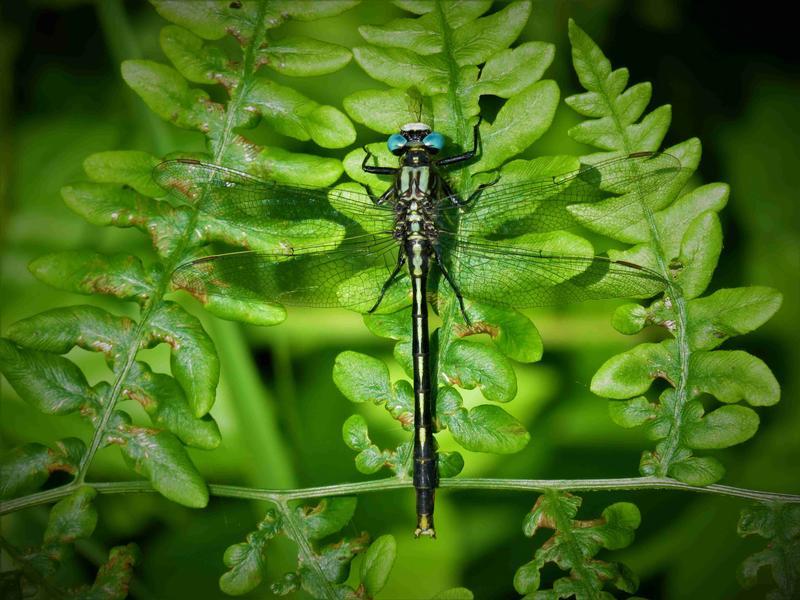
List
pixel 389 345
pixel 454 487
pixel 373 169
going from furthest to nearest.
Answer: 1. pixel 389 345
2. pixel 373 169
3. pixel 454 487

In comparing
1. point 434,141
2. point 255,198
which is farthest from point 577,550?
point 255,198

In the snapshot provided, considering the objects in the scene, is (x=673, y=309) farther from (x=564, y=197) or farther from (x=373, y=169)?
(x=373, y=169)

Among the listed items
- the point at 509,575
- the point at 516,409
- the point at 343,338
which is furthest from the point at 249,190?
the point at 509,575

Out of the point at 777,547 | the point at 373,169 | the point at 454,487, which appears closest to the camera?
the point at 777,547

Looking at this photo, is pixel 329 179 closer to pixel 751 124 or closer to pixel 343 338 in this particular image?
pixel 343 338

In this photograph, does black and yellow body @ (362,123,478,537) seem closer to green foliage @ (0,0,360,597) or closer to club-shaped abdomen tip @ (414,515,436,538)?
club-shaped abdomen tip @ (414,515,436,538)

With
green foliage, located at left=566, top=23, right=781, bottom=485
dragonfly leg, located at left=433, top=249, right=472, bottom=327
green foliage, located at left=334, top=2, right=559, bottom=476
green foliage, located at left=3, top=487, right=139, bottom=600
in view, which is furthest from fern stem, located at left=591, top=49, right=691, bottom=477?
green foliage, located at left=3, top=487, right=139, bottom=600

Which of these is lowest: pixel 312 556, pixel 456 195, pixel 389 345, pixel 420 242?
pixel 312 556
